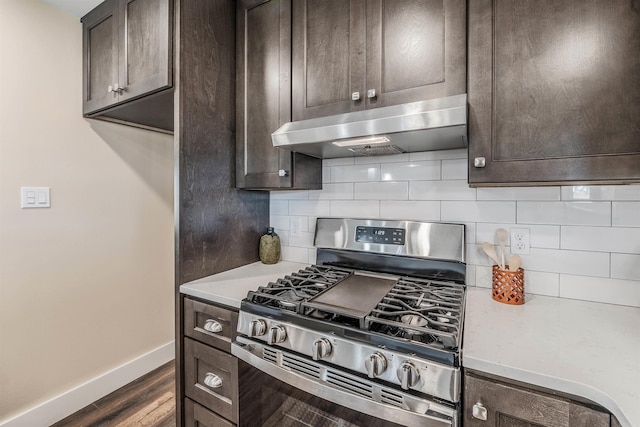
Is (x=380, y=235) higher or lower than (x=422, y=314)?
higher

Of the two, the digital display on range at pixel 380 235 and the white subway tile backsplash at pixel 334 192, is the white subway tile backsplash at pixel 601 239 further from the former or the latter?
the white subway tile backsplash at pixel 334 192

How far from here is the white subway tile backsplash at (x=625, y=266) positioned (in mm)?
1064

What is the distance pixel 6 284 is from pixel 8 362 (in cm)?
42

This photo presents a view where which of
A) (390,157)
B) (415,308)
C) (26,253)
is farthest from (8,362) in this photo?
(390,157)

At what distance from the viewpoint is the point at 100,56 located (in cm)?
172

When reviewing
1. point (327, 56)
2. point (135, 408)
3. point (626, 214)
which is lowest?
point (135, 408)

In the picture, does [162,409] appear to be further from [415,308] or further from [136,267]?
[415,308]

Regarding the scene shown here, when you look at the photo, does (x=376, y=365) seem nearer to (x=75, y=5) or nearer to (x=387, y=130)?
(x=387, y=130)

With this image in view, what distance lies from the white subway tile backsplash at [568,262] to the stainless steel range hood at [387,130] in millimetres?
561

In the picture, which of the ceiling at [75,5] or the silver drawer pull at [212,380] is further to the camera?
the ceiling at [75,5]

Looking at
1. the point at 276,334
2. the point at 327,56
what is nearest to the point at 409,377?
the point at 276,334

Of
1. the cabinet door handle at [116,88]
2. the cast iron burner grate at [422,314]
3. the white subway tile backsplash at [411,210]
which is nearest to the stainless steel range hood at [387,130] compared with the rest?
the white subway tile backsplash at [411,210]

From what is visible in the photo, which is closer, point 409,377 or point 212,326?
point 409,377

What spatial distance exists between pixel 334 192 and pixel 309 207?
0.19m
